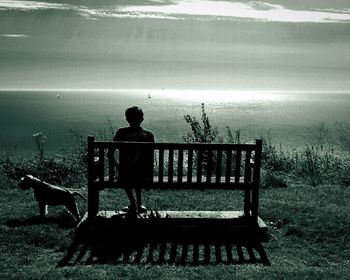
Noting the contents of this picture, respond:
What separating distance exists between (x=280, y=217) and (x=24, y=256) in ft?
13.7

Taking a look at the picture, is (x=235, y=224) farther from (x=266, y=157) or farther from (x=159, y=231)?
(x=266, y=157)

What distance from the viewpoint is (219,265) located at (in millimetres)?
5223

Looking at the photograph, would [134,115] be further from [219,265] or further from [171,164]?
[219,265]

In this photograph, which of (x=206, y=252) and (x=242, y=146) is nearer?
(x=206, y=252)

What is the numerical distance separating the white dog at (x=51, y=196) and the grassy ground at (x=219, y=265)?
0.66 ft

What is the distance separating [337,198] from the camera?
368 inches

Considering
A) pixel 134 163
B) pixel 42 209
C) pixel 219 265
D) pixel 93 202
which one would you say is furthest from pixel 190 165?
pixel 42 209

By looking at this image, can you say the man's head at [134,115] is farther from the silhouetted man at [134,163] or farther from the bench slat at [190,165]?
the bench slat at [190,165]

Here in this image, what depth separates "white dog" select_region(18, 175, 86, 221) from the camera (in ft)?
22.8

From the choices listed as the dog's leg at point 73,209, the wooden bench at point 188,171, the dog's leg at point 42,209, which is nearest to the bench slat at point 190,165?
the wooden bench at point 188,171

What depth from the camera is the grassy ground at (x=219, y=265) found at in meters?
4.89

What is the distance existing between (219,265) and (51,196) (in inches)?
127

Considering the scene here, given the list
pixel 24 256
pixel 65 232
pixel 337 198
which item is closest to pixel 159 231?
pixel 65 232

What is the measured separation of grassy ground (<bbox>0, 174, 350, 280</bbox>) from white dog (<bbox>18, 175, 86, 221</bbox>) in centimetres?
20
